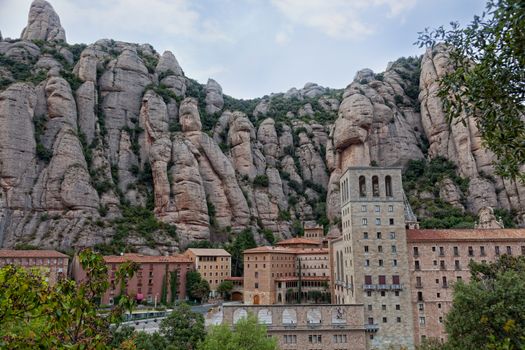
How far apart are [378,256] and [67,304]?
4732 cm

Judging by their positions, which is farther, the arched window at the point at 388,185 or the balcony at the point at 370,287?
the arched window at the point at 388,185

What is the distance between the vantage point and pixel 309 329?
4578 centimetres

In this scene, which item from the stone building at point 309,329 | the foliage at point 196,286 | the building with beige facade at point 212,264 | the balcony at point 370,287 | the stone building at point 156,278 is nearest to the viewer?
the stone building at point 309,329

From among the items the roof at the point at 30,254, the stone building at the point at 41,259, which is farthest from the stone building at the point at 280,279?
the roof at the point at 30,254

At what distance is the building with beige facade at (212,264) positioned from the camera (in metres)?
74.9

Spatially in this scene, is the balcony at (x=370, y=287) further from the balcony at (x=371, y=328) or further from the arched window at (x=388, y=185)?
the arched window at (x=388, y=185)

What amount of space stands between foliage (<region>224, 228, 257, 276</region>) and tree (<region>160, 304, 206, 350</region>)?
4445 centimetres

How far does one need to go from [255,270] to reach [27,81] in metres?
64.4

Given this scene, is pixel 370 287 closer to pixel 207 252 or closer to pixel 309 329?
pixel 309 329

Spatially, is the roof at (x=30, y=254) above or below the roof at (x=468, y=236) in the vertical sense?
below

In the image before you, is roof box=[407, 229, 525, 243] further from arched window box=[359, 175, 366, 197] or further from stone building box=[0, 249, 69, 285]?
stone building box=[0, 249, 69, 285]

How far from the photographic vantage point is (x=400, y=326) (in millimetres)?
47906

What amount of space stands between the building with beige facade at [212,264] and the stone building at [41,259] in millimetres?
22161

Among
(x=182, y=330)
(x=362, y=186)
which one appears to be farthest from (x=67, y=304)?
(x=362, y=186)
